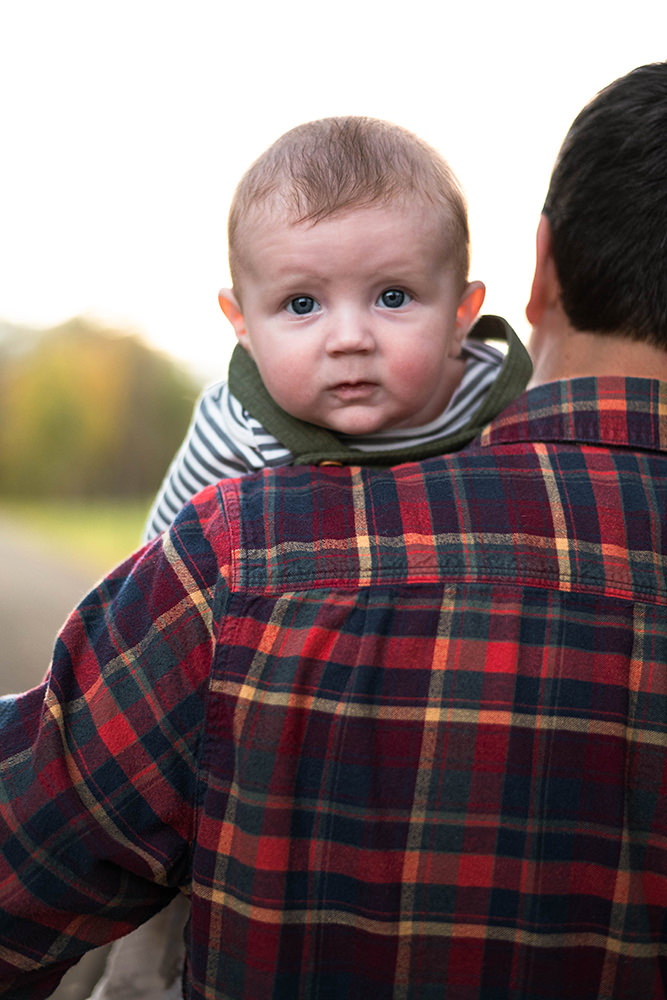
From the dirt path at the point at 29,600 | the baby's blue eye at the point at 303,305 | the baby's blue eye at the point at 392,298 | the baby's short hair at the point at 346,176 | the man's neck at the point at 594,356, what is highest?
the baby's short hair at the point at 346,176

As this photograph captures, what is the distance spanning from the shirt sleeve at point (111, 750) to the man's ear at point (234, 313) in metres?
0.43

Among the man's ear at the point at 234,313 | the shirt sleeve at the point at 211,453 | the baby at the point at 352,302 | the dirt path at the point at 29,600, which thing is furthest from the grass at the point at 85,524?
the baby at the point at 352,302

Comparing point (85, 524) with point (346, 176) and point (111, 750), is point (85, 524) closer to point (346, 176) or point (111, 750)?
point (346, 176)

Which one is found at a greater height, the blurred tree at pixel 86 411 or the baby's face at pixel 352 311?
the blurred tree at pixel 86 411

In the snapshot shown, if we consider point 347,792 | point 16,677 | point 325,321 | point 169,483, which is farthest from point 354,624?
point 16,677

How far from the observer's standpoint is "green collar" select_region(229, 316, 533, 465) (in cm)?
119

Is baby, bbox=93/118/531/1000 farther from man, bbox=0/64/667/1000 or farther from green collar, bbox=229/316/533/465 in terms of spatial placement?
man, bbox=0/64/667/1000

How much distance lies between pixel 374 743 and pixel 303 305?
56cm

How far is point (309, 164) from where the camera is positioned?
1217 mm

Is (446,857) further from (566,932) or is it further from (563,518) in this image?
(563,518)

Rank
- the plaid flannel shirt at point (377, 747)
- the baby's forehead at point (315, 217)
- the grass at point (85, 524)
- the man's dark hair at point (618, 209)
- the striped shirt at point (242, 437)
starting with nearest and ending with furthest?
the plaid flannel shirt at point (377, 747), the man's dark hair at point (618, 209), the baby's forehead at point (315, 217), the striped shirt at point (242, 437), the grass at point (85, 524)

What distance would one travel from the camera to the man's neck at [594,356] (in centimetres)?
113

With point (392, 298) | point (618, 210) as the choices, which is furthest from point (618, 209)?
point (392, 298)

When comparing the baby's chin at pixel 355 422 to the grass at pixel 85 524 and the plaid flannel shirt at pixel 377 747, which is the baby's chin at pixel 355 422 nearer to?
the plaid flannel shirt at pixel 377 747
